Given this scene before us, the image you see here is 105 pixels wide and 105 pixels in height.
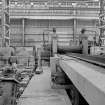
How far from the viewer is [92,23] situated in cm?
987

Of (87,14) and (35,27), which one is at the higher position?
(87,14)

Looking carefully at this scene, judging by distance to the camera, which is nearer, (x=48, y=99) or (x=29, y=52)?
(x=48, y=99)

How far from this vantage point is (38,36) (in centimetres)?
985

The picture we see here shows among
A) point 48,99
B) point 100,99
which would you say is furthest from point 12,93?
point 100,99

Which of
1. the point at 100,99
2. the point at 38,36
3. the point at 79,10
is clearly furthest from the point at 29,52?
the point at 100,99

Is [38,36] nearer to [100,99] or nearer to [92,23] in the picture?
[92,23]

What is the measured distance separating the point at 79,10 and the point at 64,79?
311 inches

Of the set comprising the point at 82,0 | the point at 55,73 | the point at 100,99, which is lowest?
the point at 55,73

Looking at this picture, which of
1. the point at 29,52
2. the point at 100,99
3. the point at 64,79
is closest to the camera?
the point at 100,99

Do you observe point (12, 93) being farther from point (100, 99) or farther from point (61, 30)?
point (61, 30)

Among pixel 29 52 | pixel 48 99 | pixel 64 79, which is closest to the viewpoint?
pixel 48 99

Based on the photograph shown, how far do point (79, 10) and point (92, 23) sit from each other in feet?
3.46

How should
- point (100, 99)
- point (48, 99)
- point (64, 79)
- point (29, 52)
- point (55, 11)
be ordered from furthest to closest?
point (55, 11) → point (29, 52) → point (64, 79) → point (48, 99) → point (100, 99)

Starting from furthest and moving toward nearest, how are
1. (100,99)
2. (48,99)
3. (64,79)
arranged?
(64,79) < (48,99) < (100,99)
